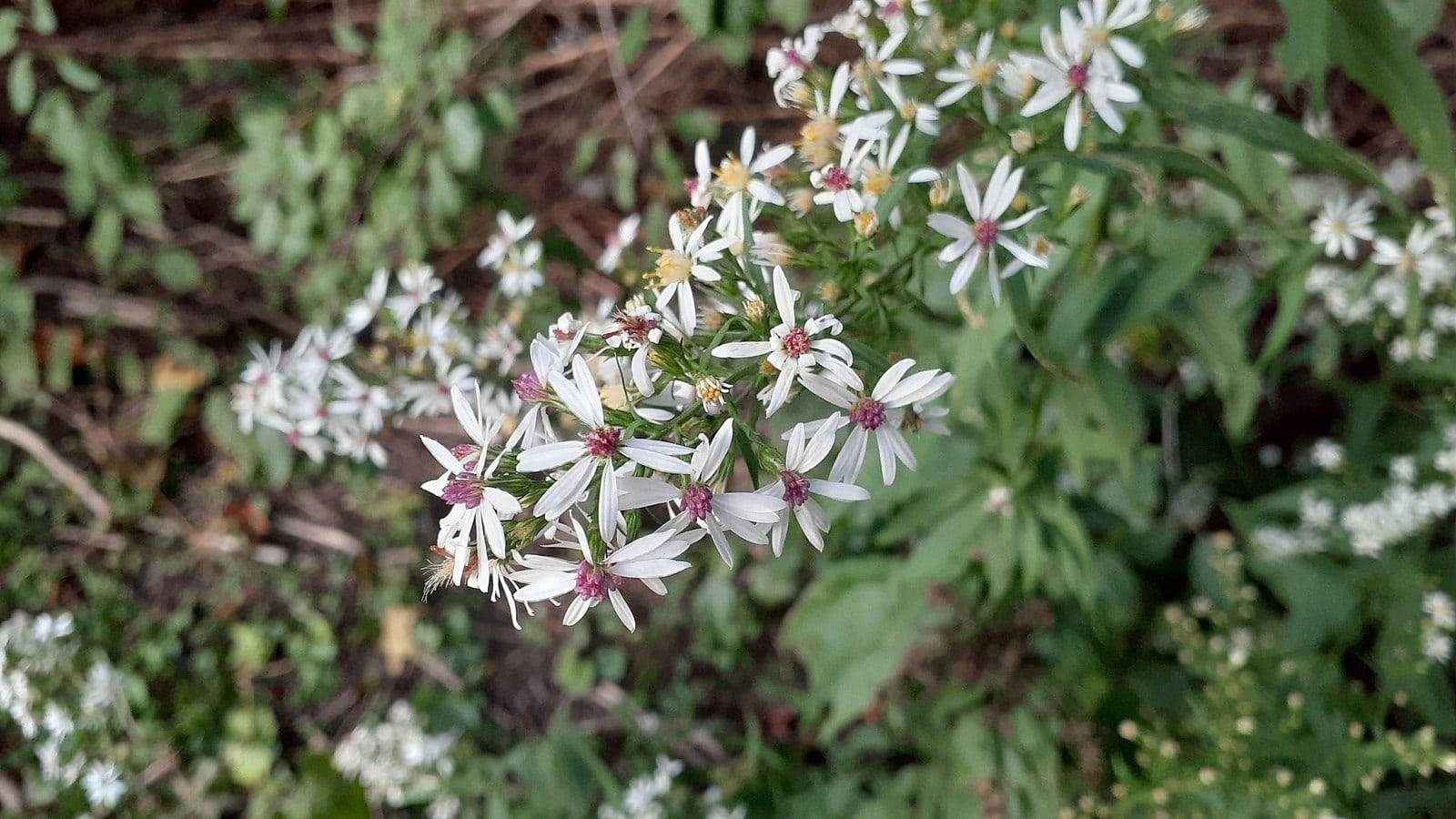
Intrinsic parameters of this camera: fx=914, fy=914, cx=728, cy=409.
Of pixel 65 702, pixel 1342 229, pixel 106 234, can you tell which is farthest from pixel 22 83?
pixel 1342 229

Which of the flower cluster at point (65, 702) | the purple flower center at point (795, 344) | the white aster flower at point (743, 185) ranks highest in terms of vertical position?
the white aster flower at point (743, 185)

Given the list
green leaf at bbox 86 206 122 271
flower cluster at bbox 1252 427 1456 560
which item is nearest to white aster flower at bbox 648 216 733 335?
flower cluster at bbox 1252 427 1456 560

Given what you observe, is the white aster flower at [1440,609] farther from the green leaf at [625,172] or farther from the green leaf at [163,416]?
the green leaf at [163,416]

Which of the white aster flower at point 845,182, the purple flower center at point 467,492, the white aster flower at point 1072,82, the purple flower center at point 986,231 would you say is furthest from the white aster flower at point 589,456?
the white aster flower at point 1072,82

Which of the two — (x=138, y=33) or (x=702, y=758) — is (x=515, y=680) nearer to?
(x=702, y=758)

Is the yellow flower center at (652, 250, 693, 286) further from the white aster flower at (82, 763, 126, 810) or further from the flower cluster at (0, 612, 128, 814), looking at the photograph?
the white aster flower at (82, 763, 126, 810)
